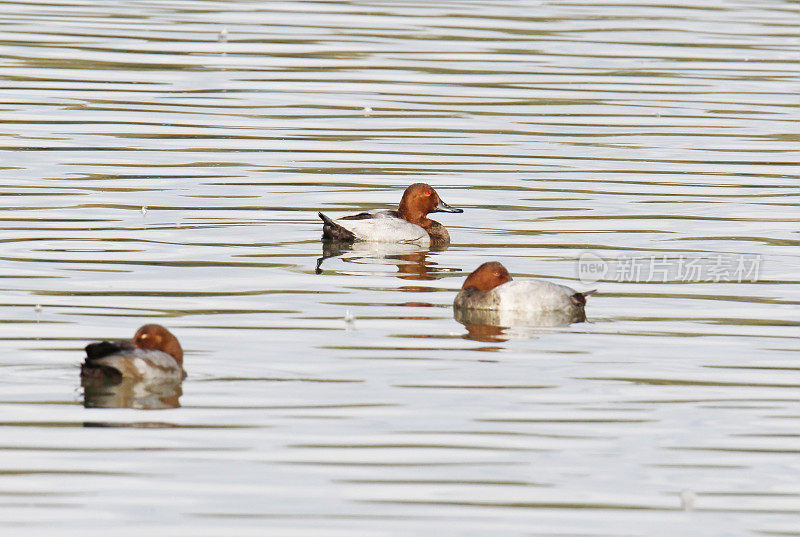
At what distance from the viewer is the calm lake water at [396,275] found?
7.70 m

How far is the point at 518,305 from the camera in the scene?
11.5 meters

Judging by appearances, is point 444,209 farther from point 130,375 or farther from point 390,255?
point 130,375

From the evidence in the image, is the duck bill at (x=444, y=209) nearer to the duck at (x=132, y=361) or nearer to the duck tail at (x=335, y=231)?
the duck tail at (x=335, y=231)

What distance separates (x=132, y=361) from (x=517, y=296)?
10.4 feet

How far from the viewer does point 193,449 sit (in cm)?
813

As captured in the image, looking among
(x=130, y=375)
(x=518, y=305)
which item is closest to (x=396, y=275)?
(x=518, y=305)

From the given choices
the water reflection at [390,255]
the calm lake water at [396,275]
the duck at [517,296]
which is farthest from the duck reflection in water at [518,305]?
the water reflection at [390,255]

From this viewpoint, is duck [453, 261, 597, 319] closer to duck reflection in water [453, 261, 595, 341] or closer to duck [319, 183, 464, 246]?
duck reflection in water [453, 261, 595, 341]

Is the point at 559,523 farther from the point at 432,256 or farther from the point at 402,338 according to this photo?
the point at 432,256

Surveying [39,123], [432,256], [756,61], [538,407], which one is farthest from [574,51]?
[538,407]

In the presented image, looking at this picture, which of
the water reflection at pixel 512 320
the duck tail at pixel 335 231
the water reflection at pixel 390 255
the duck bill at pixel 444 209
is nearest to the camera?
the water reflection at pixel 512 320

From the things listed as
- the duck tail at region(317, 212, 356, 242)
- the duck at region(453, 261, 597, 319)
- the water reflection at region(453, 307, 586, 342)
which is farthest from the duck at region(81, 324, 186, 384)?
the duck tail at region(317, 212, 356, 242)

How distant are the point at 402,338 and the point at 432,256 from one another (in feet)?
11.4

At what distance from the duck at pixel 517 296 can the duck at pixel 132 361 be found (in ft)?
8.90
